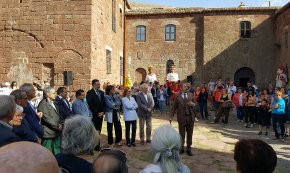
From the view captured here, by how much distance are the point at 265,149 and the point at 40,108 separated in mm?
4662

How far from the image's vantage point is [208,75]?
2253 cm

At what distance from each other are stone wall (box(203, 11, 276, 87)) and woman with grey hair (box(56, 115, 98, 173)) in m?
20.4

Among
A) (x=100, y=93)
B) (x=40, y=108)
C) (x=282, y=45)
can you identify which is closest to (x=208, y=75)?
(x=282, y=45)

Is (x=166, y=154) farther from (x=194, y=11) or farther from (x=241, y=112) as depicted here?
A: (x=194, y=11)

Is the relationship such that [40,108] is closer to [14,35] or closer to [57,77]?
[57,77]

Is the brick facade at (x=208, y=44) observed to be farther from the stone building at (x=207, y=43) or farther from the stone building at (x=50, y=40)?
the stone building at (x=50, y=40)

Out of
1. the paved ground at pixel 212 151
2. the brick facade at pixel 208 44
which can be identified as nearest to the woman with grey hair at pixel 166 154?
the paved ground at pixel 212 151

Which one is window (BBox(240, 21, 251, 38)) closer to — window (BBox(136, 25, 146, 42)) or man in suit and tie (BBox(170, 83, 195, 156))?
window (BBox(136, 25, 146, 42))

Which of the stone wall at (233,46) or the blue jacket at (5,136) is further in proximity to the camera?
the stone wall at (233,46)

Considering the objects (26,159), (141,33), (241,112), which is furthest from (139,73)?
(26,159)

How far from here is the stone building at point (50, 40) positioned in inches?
496

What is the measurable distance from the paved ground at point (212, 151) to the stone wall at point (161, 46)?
1129 centimetres

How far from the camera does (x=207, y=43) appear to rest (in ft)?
73.7

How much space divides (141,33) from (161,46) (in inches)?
69.7
